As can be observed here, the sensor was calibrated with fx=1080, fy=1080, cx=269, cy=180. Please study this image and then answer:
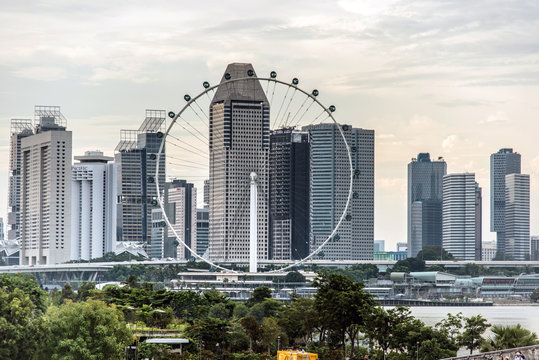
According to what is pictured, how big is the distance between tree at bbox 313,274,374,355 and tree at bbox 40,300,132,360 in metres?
18.0

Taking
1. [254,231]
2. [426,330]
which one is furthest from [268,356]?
[254,231]

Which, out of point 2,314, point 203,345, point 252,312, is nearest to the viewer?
point 2,314

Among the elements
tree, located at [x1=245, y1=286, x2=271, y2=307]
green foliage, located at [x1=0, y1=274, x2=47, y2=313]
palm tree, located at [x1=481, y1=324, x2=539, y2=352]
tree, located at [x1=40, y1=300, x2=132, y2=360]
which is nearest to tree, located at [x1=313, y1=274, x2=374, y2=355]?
palm tree, located at [x1=481, y1=324, x2=539, y2=352]

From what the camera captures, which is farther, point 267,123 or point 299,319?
point 267,123

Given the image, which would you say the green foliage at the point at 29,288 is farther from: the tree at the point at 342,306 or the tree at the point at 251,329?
the tree at the point at 342,306

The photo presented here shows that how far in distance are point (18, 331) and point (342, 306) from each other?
25.5 metres

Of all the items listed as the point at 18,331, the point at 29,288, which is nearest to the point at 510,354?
the point at 18,331

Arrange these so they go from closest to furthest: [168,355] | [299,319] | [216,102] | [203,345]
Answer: [168,355] < [203,345] < [299,319] < [216,102]

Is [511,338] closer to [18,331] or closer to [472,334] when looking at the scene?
[472,334]

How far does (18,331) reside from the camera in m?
54.2

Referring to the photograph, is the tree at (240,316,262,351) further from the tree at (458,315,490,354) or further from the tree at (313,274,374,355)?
the tree at (458,315,490,354)

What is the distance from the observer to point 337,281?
75938 millimetres

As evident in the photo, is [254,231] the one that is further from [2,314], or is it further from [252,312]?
[2,314]

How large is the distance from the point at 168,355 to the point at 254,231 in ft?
250
